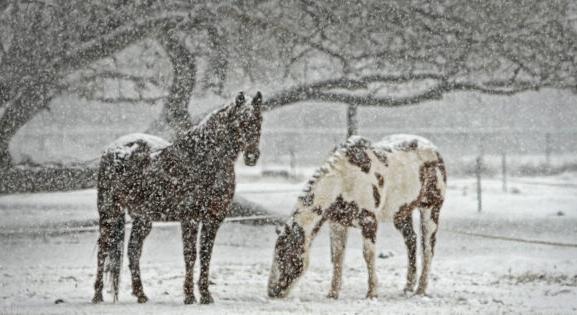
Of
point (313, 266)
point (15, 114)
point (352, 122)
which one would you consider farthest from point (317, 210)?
point (15, 114)

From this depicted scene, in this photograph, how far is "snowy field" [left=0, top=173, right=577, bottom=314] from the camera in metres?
7.63

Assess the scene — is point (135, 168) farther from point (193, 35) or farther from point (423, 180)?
point (193, 35)

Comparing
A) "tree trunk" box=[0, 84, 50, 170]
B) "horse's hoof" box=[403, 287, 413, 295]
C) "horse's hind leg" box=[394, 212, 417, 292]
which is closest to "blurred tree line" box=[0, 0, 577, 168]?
"tree trunk" box=[0, 84, 50, 170]

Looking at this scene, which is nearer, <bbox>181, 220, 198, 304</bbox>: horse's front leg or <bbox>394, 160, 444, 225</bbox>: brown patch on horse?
<bbox>181, 220, 198, 304</bbox>: horse's front leg

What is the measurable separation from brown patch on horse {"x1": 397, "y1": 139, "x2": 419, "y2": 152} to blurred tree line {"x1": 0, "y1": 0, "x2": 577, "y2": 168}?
4605 mm

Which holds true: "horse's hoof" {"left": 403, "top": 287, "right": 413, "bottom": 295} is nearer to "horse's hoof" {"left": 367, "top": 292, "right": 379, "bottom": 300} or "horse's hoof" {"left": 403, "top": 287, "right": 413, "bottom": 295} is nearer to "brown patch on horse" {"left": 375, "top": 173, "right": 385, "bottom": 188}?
"horse's hoof" {"left": 367, "top": 292, "right": 379, "bottom": 300}

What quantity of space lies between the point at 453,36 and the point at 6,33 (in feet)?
26.3

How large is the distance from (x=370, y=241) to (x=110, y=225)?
264cm

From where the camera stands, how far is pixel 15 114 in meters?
13.5

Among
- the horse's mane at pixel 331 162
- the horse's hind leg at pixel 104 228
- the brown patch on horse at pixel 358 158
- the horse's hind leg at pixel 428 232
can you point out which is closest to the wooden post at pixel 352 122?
the horse's hind leg at pixel 428 232

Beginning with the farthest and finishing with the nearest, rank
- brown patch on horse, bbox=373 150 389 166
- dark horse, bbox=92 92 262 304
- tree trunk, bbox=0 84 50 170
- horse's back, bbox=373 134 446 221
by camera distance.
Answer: tree trunk, bbox=0 84 50 170
horse's back, bbox=373 134 446 221
brown patch on horse, bbox=373 150 389 166
dark horse, bbox=92 92 262 304

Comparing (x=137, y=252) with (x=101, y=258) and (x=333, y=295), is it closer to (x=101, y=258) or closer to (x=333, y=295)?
(x=101, y=258)

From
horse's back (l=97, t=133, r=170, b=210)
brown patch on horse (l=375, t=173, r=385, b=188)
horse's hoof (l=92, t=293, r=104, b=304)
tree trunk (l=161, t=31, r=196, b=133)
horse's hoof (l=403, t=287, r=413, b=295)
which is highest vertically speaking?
tree trunk (l=161, t=31, r=196, b=133)

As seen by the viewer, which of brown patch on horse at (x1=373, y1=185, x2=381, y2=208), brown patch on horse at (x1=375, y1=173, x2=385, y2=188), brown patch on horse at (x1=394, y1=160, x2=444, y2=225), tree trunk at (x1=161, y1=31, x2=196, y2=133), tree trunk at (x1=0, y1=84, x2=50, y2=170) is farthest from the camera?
tree trunk at (x1=161, y1=31, x2=196, y2=133)
